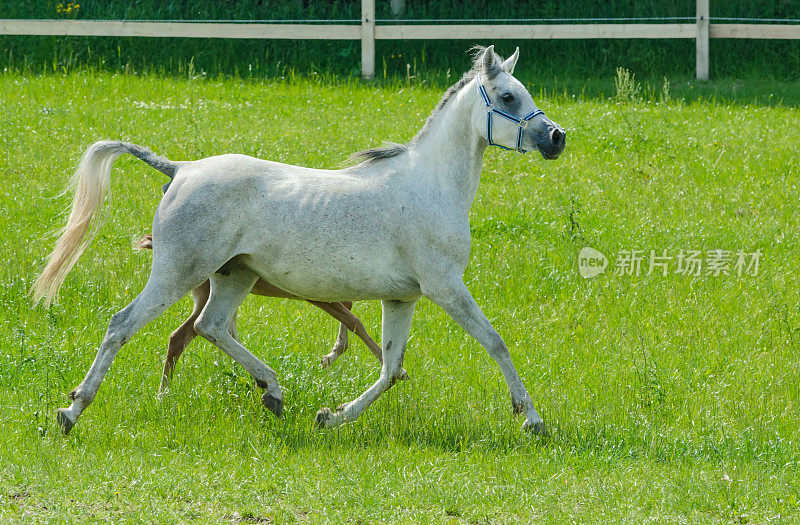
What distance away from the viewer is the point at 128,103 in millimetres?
14133

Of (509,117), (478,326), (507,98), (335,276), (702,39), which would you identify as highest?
(702,39)

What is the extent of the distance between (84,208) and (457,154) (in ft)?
7.97

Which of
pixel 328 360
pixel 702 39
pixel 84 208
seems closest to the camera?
pixel 84 208

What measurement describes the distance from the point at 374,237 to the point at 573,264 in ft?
12.7

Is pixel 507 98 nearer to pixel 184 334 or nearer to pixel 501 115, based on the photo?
pixel 501 115

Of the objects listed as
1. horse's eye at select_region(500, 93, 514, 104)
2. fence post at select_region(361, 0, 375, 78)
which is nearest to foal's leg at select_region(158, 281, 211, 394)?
horse's eye at select_region(500, 93, 514, 104)

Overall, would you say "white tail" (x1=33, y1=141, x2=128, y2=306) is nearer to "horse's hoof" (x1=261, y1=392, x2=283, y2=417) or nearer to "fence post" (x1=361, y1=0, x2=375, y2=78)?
"horse's hoof" (x1=261, y1=392, x2=283, y2=417)

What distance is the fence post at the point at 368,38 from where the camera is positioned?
1523 centimetres

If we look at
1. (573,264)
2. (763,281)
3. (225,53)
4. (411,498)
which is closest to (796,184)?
(763,281)

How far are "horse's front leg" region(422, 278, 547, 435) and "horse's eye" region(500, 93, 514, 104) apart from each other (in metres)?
1.14

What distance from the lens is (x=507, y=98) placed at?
20.8 feet

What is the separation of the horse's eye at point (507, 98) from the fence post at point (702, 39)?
9773 mm

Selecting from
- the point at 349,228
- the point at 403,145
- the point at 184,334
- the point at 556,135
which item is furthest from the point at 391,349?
the point at 556,135

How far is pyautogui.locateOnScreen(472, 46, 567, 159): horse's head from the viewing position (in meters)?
6.29
